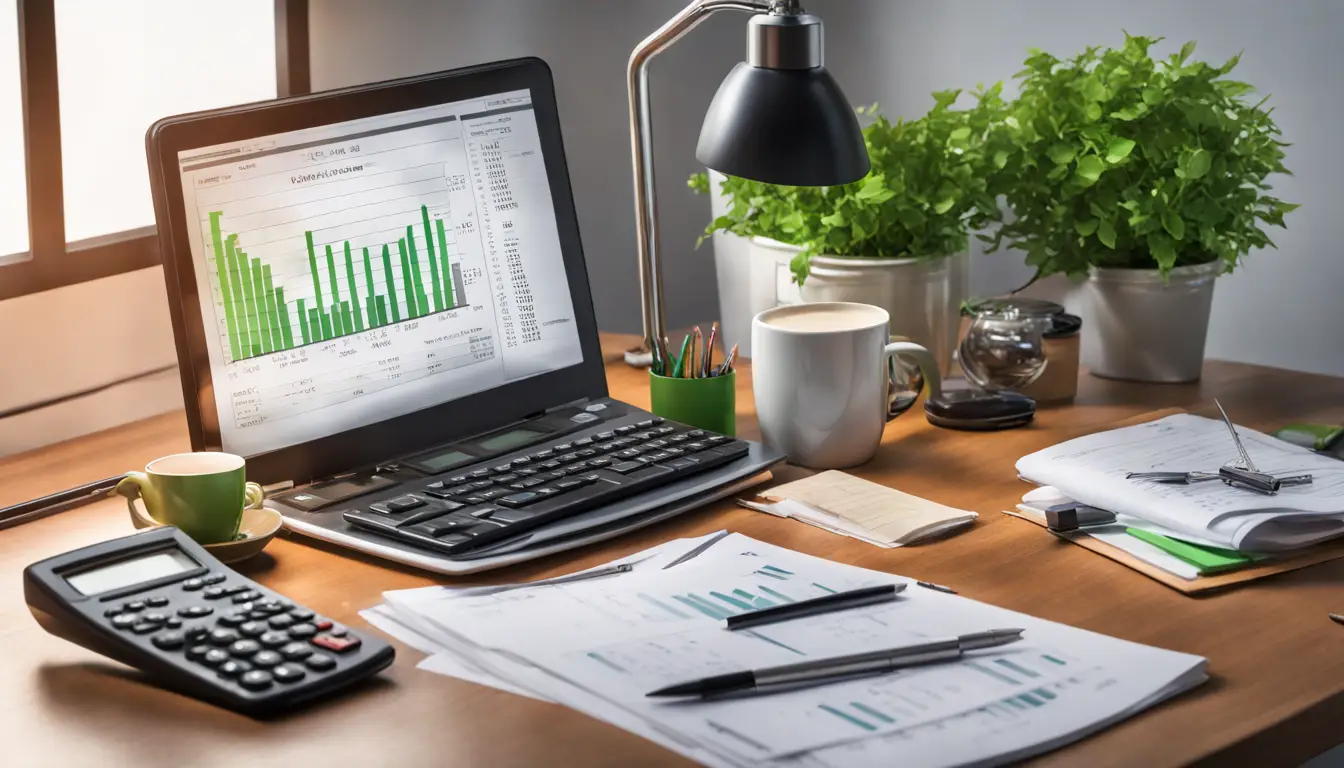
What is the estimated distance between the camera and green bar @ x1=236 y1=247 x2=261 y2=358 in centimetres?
112

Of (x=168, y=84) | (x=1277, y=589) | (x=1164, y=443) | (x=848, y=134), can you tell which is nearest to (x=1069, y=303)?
(x=1164, y=443)

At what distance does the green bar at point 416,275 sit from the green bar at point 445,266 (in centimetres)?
2

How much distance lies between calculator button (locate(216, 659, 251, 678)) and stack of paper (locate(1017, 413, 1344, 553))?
659 mm

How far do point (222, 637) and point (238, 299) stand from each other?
0.36m

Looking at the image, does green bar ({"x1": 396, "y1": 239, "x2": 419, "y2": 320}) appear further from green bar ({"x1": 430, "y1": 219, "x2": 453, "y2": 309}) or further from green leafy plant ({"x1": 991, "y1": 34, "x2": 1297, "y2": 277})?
green leafy plant ({"x1": 991, "y1": 34, "x2": 1297, "y2": 277})

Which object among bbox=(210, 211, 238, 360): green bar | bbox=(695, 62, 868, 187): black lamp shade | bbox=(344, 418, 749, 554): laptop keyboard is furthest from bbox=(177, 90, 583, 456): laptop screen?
bbox=(695, 62, 868, 187): black lamp shade

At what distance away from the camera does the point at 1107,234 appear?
1.41 m

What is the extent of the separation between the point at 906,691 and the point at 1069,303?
809mm

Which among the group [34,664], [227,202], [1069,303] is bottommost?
[34,664]

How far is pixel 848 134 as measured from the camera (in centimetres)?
119

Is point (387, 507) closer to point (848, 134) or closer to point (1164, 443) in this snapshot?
point (848, 134)

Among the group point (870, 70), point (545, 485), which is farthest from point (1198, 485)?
point (870, 70)

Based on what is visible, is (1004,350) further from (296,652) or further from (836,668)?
(296,652)

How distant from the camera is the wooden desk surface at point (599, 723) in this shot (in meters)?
0.77
